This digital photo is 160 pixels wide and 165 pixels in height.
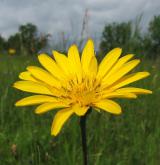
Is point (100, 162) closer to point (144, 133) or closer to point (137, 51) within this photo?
point (144, 133)

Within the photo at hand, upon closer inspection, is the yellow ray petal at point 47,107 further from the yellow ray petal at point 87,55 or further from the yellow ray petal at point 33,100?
the yellow ray petal at point 87,55

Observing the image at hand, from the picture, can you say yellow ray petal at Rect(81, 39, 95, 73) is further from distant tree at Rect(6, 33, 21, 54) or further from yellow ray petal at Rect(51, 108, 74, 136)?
distant tree at Rect(6, 33, 21, 54)

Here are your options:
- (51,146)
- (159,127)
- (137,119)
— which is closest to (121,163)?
(51,146)

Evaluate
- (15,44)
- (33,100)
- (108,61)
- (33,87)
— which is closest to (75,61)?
(108,61)

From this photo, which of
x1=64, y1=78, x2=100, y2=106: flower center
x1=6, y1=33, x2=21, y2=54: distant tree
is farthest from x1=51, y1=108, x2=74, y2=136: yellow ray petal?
x1=6, y1=33, x2=21, y2=54: distant tree

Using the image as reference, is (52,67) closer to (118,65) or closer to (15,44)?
(118,65)
